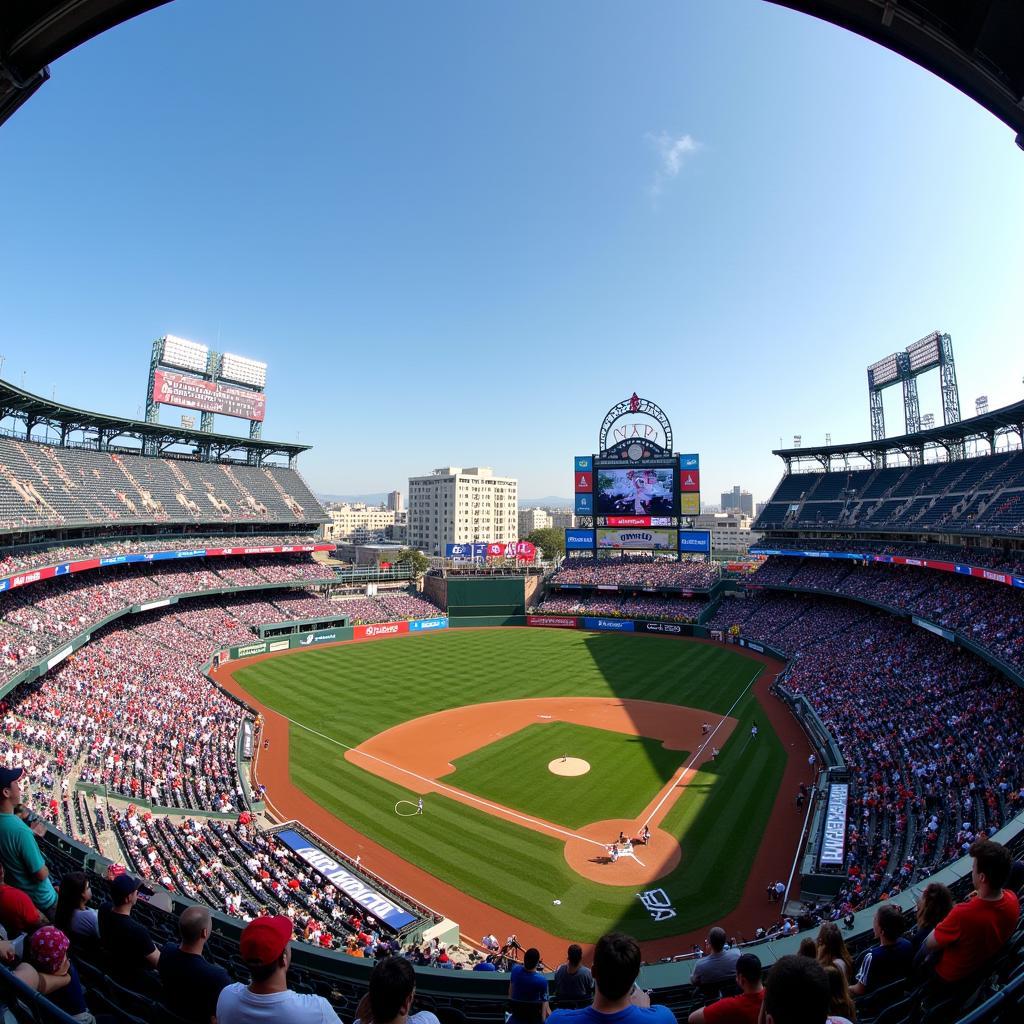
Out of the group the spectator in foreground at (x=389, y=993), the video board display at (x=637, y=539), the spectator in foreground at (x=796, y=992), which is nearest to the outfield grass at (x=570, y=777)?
the spectator in foreground at (x=389, y=993)

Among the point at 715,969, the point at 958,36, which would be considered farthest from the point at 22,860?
the point at 958,36

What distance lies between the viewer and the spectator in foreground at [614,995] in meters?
3.01

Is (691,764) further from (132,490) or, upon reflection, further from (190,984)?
(132,490)

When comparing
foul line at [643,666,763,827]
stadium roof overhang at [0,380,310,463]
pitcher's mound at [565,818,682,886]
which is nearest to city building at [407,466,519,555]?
stadium roof overhang at [0,380,310,463]

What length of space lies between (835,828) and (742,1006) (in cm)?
1977

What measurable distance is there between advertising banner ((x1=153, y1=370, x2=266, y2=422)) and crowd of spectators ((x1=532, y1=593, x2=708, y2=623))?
36895 millimetres

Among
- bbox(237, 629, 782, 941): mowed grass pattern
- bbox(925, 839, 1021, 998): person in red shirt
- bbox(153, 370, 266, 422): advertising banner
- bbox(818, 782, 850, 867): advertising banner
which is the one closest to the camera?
bbox(925, 839, 1021, 998): person in red shirt

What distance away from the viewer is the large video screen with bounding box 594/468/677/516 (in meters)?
61.8

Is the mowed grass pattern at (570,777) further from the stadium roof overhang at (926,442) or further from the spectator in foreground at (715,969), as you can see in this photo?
the stadium roof overhang at (926,442)

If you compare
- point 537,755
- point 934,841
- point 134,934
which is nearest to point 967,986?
point 134,934

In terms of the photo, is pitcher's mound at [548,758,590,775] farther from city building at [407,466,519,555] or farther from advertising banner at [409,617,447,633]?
city building at [407,466,519,555]

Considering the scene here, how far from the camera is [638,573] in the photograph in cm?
6612

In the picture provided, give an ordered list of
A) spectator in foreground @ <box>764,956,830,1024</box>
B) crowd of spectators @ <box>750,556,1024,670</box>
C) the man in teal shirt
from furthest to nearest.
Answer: crowd of spectators @ <box>750,556,1024,670</box>
the man in teal shirt
spectator in foreground @ <box>764,956,830,1024</box>

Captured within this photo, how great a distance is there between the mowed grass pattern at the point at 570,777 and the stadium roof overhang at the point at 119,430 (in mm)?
36976
